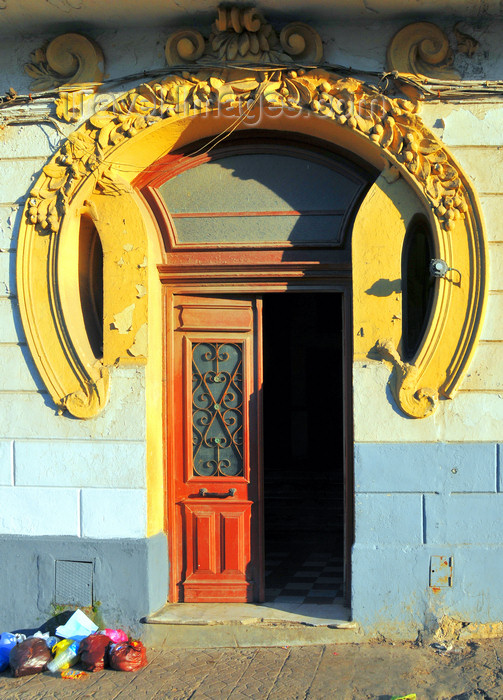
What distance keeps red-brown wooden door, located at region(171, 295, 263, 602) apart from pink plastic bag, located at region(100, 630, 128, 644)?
66 centimetres

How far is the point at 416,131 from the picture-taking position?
554 centimetres

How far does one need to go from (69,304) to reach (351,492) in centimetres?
254

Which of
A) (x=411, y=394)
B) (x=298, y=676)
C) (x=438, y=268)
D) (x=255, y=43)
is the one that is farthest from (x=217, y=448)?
(x=255, y=43)

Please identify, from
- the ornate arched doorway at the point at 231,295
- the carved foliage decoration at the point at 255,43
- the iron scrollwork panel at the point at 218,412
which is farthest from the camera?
the iron scrollwork panel at the point at 218,412

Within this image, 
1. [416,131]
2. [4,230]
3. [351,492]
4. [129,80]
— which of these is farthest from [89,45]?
[351,492]

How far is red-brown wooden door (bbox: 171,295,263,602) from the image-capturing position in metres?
6.08

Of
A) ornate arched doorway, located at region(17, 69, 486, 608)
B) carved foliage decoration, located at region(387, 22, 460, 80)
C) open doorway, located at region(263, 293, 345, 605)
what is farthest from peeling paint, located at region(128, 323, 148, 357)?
open doorway, located at region(263, 293, 345, 605)

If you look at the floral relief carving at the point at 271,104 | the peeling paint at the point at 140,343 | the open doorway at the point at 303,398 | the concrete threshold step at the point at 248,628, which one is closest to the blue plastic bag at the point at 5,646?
the concrete threshold step at the point at 248,628

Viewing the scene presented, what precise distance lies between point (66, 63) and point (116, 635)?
422 cm

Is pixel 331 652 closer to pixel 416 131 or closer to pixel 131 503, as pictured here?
pixel 131 503

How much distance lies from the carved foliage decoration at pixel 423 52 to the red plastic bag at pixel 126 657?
4425mm

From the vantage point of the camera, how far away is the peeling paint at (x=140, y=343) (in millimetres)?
5820

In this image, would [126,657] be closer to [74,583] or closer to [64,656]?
[64,656]

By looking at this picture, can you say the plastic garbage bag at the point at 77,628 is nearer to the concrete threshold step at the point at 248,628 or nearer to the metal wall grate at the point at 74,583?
the metal wall grate at the point at 74,583
